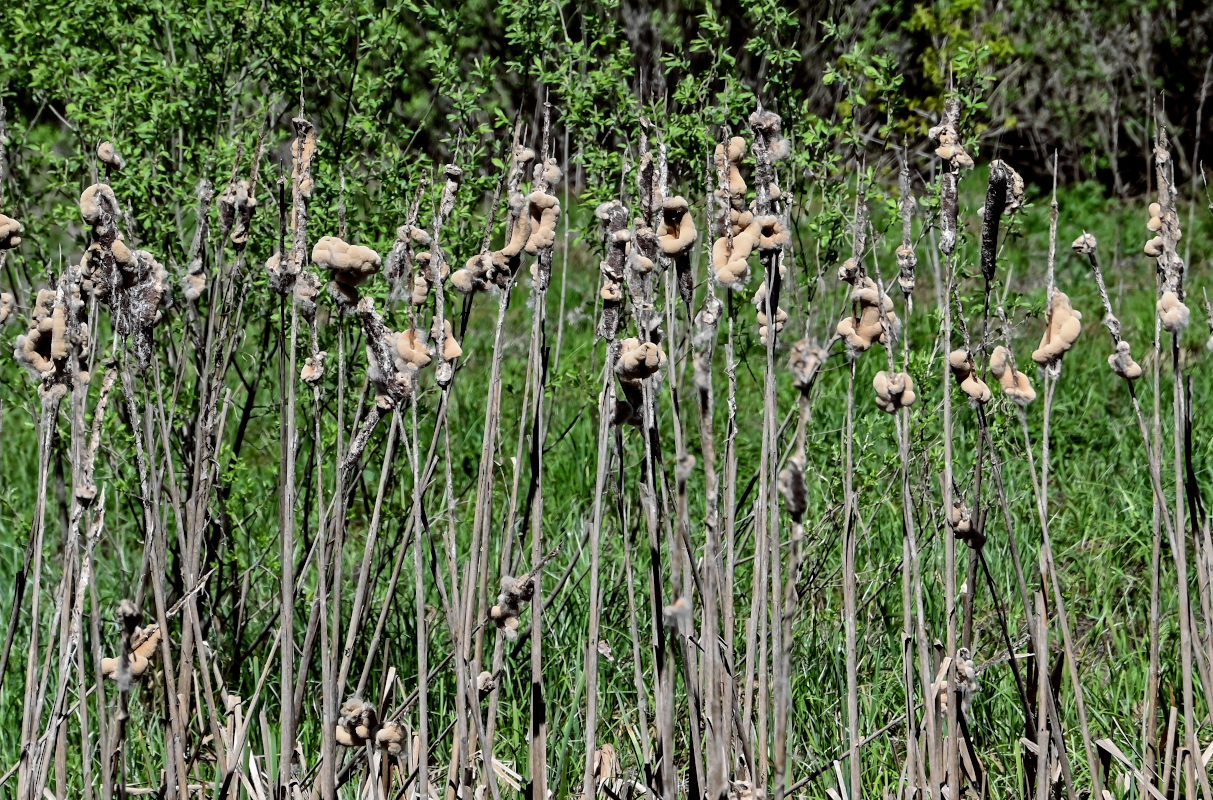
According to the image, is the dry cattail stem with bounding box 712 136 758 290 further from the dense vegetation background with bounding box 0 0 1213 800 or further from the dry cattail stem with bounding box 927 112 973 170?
the dense vegetation background with bounding box 0 0 1213 800

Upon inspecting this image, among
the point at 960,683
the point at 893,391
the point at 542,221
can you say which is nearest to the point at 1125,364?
the point at 893,391

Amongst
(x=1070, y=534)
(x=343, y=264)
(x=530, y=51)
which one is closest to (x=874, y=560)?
(x=1070, y=534)

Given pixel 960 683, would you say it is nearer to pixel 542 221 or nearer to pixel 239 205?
pixel 542 221

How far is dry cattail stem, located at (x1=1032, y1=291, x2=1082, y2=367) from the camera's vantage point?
1.39m

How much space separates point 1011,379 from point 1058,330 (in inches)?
3.7

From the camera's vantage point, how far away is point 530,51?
285 centimetres

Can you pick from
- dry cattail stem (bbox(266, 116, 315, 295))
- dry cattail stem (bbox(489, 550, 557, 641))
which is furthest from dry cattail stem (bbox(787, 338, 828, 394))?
dry cattail stem (bbox(266, 116, 315, 295))

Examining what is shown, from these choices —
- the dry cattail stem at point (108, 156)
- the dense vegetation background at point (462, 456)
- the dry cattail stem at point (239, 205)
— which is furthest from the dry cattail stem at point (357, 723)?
the dry cattail stem at point (108, 156)

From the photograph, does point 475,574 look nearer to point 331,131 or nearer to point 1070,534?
point 331,131

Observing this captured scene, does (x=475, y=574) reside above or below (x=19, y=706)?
above

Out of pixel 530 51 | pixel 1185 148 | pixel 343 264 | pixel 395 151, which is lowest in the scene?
pixel 343 264

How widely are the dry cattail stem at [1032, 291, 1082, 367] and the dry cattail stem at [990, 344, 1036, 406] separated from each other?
37 millimetres

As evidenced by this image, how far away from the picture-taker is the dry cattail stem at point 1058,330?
4.57ft

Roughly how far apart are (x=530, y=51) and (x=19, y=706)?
1.80 meters
